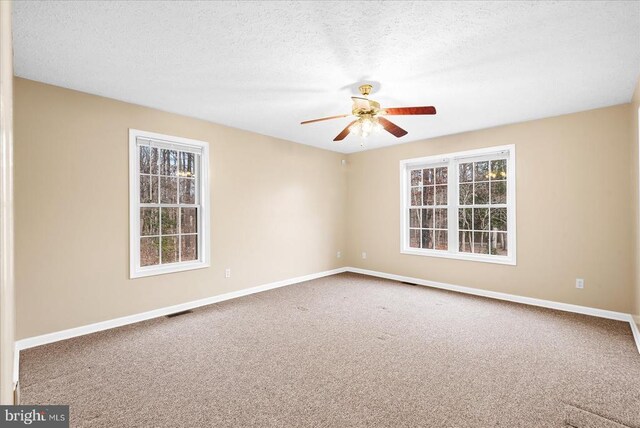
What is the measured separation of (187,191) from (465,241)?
4346mm

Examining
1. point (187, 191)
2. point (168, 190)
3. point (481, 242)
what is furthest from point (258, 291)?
point (481, 242)

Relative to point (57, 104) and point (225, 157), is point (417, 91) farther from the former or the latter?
point (57, 104)

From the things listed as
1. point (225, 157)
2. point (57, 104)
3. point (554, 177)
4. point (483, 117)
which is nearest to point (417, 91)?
point (483, 117)

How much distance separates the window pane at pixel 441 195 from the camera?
534 cm

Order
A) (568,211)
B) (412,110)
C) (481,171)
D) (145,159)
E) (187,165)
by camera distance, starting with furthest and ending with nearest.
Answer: (481,171), (187,165), (568,211), (145,159), (412,110)

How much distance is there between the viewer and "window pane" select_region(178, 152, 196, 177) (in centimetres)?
427

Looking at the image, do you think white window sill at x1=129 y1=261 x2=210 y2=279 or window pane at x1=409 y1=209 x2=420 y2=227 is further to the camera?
window pane at x1=409 y1=209 x2=420 y2=227

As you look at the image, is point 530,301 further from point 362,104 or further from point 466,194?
point 362,104

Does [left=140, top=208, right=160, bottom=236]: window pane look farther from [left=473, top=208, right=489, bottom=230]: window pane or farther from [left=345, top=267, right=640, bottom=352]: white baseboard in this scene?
[left=473, top=208, right=489, bottom=230]: window pane

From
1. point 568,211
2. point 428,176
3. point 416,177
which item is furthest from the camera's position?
point 416,177

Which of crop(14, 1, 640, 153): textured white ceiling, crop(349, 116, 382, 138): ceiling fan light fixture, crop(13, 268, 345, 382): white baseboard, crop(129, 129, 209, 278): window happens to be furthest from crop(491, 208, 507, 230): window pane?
crop(129, 129, 209, 278): window

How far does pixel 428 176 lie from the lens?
554cm

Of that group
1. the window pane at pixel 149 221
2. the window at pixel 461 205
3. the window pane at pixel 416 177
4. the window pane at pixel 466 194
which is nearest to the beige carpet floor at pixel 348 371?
the window pane at pixel 149 221

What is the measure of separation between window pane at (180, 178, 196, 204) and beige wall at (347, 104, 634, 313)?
3.90m
